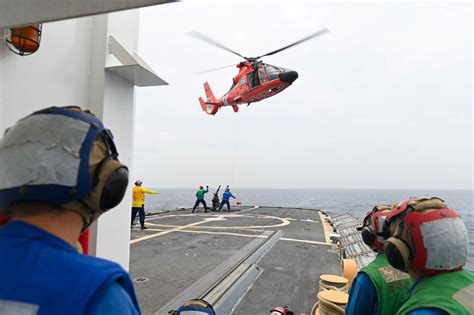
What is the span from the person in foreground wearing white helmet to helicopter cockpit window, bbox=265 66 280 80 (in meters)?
12.0

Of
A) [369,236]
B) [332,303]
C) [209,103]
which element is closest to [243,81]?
[209,103]

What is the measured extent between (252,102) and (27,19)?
44.6 ft

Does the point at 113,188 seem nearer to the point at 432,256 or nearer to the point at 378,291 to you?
the point at 432,256

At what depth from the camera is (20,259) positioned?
890 millimetres

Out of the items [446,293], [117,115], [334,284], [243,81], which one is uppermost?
[243,81]

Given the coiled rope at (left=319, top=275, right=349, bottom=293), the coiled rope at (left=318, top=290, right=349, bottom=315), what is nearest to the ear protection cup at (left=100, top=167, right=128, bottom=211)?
the coiled rope at (left=318, top=290, right=349, bottom=315)

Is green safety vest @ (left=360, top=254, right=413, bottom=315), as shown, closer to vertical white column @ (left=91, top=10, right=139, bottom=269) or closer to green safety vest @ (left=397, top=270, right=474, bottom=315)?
green safety vest @ (left=397, top=270, right=474, bottom=315)

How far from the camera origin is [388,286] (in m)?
2.19

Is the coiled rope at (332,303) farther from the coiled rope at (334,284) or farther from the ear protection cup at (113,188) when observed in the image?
the ear protection cup at (113,188)

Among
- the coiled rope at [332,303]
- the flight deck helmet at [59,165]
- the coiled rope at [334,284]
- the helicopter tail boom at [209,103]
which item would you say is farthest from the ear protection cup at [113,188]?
the helicopter tail boom at [209,103]

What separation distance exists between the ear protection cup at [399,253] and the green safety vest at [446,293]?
0.13m

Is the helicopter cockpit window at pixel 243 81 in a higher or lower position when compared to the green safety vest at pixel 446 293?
higher

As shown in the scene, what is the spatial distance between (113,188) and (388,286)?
80.1 inches

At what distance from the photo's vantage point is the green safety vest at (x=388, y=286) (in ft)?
7.06
